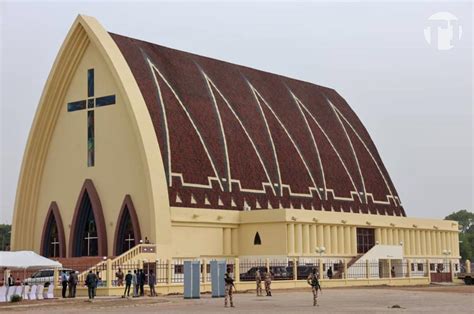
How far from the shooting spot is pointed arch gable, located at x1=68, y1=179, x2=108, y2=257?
5312 centimetres

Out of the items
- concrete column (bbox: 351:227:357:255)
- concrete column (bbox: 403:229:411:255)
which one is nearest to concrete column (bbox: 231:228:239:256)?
concrete column (bbox: 351:227:357:255)

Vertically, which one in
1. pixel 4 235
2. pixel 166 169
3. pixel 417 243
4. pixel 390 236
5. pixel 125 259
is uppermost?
pixel 166 169

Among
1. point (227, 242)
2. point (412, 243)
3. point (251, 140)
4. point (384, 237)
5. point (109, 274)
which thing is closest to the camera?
point (109, 274)

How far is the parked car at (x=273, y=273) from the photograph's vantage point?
46969mm

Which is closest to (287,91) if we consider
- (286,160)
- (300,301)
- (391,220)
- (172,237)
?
(286,160)

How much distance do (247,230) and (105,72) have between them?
49.4 ft

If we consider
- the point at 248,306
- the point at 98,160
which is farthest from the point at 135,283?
the point at 98,160

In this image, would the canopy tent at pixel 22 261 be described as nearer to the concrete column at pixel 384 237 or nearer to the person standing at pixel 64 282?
the person standing at pixel 64 282

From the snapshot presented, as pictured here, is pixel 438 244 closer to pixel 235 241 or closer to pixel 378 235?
pixel 378 235

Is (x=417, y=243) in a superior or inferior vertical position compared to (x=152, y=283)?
superior

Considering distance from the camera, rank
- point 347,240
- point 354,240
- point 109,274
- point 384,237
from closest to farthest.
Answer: point 109,274
point 347,240
point 354,240
point 384,237

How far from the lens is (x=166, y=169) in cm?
5241

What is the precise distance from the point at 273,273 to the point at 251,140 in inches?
628

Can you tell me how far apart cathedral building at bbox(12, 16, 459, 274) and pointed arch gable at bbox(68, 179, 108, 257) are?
0.08 m
